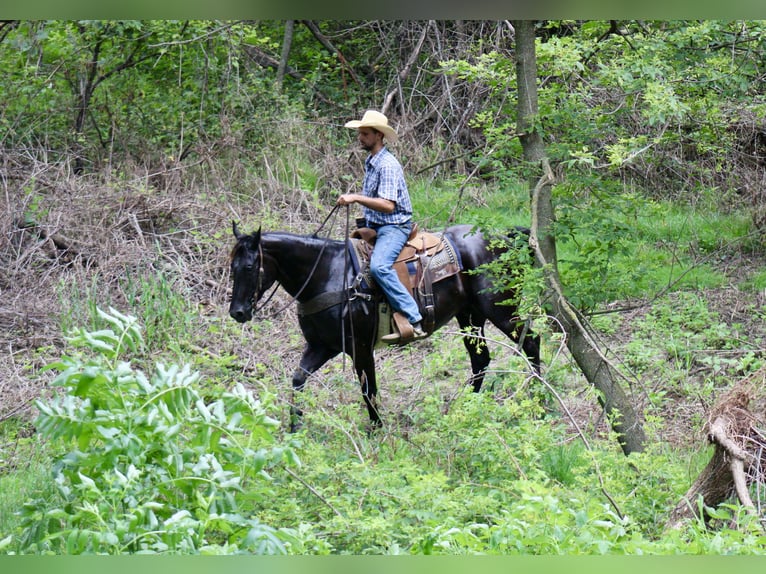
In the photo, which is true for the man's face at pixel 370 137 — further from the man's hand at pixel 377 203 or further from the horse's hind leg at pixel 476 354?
the horse's hind leg at pixel 476 354

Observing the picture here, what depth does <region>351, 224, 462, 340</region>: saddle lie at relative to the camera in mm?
7465

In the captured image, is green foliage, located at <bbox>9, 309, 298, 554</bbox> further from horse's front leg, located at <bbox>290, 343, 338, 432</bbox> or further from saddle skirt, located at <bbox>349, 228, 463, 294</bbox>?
saddle skirt, located at <bbox>349, 228, 463, 294</bbox>

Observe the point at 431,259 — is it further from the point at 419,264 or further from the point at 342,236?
the point at 342,236

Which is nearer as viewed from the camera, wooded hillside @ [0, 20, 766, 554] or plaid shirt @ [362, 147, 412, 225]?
wooded hillside @ [0, 20, 766, 554]

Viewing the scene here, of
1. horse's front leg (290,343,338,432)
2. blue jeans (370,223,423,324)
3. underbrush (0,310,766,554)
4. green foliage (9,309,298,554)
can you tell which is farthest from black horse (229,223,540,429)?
green foliage (9,309,298,554)

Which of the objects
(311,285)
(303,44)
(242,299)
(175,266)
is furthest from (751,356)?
(303,44)

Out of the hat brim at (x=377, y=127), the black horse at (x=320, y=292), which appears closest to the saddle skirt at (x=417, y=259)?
the black horse at (x=320, y=292)

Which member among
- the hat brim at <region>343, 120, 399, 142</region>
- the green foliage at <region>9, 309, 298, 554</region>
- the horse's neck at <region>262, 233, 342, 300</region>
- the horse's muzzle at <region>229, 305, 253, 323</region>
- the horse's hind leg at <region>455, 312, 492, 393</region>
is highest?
the hat brim at <region>343, 120, 399, 142</region>

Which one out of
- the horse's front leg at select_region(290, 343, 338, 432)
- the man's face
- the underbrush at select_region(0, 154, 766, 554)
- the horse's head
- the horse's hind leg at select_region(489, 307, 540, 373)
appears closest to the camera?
the underbrush at select_region(0, 154, 766, 554)

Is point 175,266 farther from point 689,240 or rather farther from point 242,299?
point 689,240

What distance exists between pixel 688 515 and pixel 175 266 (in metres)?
6.92

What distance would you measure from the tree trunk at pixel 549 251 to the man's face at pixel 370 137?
1.16 m

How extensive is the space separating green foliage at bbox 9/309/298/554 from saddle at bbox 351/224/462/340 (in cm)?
356

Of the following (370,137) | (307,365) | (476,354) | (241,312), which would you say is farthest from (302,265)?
(476,354)
